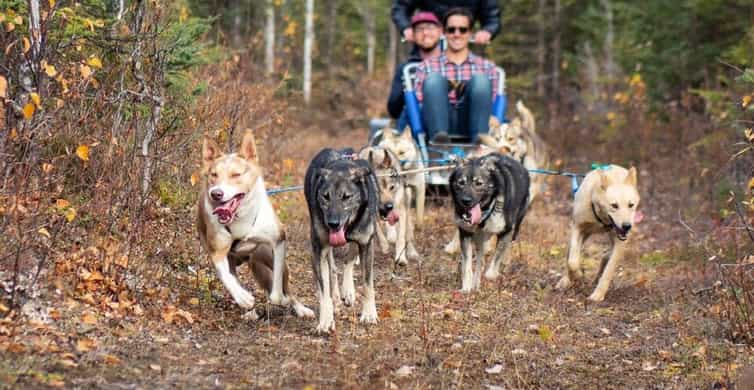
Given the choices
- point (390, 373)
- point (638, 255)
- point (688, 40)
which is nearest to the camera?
point (390, 373)

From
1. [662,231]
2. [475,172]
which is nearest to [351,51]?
[662,231]

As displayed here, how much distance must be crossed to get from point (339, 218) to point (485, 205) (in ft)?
7.00

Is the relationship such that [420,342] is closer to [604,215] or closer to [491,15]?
[604,215]

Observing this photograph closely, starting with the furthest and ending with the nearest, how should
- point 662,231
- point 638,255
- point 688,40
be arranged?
point 688,40 < point 662,231 < point 638,255

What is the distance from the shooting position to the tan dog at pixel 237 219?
545 cm

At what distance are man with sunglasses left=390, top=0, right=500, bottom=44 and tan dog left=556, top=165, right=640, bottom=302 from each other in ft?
13.2

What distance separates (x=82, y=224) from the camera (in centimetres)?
588

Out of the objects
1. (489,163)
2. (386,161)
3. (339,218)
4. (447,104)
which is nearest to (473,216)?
(489,163)

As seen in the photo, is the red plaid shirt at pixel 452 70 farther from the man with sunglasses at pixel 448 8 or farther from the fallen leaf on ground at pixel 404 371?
the fallen leaf on ground at pixel 404 371

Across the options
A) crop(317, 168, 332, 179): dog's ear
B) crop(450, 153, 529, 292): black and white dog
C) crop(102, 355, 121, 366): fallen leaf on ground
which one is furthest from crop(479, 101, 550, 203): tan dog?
crop(102, 355, 121, 366): fallen leaf on ground

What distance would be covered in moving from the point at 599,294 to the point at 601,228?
0.55 m

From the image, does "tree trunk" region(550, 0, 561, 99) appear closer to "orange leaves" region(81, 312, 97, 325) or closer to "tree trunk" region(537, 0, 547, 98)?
"tree trunk" region(537, 0, 547, 98)

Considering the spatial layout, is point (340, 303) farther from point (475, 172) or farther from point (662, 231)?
point (662, 231)

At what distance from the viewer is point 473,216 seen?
282 inches
